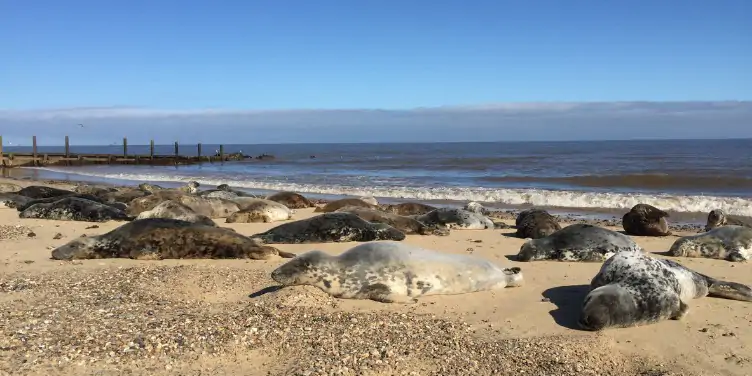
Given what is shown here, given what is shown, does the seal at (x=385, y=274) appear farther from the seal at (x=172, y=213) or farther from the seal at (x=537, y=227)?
the seal at (x=172, y=213)

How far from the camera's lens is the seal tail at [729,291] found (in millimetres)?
5804

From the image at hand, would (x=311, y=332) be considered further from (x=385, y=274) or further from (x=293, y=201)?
(x=293, y=201)

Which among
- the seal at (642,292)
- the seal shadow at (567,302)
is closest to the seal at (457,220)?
the seal shadow at (567,302)

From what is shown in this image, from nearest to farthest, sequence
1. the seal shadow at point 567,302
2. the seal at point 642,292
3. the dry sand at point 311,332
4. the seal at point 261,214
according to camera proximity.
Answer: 1. the dry sand at point 311,332
2. the seal at point 642,292
3. the seal shadow at point 567,302
4. the seal at point 261,214

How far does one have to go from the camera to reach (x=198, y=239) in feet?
25.7

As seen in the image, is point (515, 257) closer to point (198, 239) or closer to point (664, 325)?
point (664, 325)

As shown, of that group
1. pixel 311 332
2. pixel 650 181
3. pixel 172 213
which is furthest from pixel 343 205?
pixel 650 181

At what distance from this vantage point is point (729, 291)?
583 cm

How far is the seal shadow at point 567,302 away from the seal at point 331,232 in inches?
136

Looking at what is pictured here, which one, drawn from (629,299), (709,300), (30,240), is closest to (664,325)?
(629,299)

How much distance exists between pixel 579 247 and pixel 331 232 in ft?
11.2

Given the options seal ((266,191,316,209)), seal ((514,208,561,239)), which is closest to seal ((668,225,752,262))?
seal ((514,208,561,239))

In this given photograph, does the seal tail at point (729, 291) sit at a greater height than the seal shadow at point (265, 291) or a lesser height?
greater

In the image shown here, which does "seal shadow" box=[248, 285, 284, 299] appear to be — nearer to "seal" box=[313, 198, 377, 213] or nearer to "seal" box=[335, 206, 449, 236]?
"seal" box=[335, 206, 449, 236]
